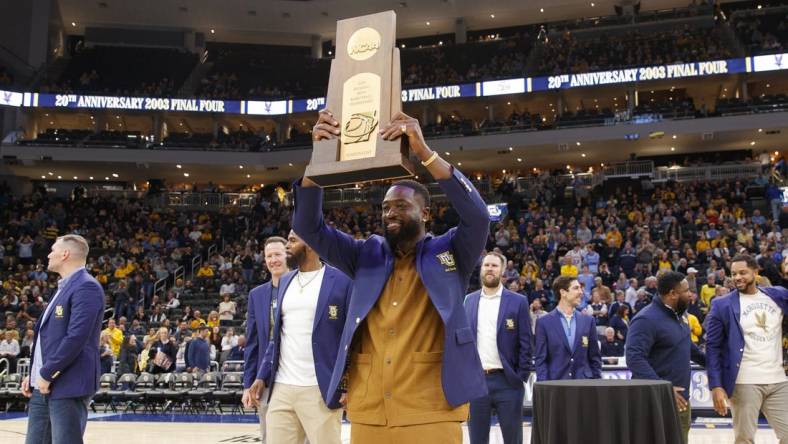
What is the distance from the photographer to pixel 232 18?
120 feet

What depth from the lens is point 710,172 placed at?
27.1 meters

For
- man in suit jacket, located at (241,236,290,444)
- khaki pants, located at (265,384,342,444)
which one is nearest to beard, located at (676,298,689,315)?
khaki pants, located at (265,384,342,444)

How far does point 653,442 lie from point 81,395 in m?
3.31

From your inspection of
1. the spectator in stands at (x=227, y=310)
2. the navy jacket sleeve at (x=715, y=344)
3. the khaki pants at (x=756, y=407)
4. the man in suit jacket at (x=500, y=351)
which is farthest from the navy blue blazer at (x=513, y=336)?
the spectator in stands at (x=227, y=310)

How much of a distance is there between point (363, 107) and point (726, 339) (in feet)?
12.7

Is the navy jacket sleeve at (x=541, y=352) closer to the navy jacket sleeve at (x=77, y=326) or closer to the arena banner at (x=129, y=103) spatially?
the navy jacket sleeve at (x=77, y=326)

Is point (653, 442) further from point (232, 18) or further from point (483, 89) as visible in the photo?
point (232, 18)


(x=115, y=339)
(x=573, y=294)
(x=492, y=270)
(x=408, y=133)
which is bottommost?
(x=115, y=339)

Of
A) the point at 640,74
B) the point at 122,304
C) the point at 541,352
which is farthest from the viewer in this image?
the point at 640,74

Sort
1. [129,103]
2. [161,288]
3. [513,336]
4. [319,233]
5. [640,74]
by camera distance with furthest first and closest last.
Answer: [129,103] < [640,74] < [161,288] < [513,336] < [319,233]

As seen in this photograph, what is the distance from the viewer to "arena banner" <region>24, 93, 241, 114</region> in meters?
31.4

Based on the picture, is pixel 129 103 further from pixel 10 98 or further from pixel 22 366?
pixel 22 366

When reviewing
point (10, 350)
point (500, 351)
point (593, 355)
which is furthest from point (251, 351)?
point (10, 350)

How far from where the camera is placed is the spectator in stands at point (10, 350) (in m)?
15.1
